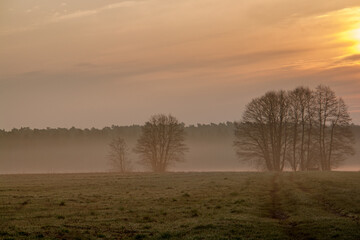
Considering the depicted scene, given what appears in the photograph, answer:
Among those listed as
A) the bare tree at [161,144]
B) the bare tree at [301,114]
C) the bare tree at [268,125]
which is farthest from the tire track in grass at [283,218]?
the bare tree at [161,144]

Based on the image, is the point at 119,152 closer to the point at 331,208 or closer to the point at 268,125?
the point at 268,125

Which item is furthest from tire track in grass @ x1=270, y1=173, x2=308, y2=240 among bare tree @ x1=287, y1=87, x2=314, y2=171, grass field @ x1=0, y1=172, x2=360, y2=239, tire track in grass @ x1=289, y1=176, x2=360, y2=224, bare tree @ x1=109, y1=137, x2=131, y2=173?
bare tree @ x1=109, y1=137, x2=131, y2=173

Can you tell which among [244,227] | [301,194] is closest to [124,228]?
[244,227]

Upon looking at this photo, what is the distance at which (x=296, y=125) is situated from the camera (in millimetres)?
102812

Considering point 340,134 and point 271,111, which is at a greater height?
point 271,111

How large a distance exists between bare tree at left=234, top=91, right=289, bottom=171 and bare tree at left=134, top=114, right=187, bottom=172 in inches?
819

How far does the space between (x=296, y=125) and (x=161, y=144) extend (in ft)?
125

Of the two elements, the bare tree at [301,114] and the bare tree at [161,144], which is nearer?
the bare tree at [301,114]

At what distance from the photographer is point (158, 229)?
25.3 m

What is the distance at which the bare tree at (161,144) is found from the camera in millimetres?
118838

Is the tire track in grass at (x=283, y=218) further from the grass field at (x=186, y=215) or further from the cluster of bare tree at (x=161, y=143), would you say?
the cluster of bare tree at (x=161, y=143)

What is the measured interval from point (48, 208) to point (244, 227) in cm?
1730

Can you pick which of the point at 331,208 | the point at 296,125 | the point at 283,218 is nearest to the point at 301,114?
the point at 296,125

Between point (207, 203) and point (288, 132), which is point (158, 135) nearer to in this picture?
point (288, 132)
